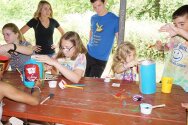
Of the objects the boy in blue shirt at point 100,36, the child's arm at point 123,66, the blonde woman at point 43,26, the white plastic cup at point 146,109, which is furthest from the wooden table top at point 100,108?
the blonde woman at point 43,26

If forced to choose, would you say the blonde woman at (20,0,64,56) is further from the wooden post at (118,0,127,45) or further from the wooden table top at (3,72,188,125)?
the wooden table top at (3,72,188,125)

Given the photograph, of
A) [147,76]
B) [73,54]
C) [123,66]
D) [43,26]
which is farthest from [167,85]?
[43,26]

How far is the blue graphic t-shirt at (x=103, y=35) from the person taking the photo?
3684mm

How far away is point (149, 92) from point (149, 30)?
123 inches

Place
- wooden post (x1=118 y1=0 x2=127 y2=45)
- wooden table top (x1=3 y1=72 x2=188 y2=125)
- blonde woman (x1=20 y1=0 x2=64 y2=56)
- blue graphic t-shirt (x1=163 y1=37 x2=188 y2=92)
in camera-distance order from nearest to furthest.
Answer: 1. wooden table top (x1=3 y1=72 x2=188 y2=125)
2. blue graphic t-shirt (x1=163 y1=37 x2=188 y2=92)
3. wooden post (x1=118 y1=0 x2=127 y2=45)
4. blonde woman (x1=20 y1=0 x2=64 y2=56)

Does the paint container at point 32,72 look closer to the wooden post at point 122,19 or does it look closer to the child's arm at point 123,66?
the child's arm at point 123,66

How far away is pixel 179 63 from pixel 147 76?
75 centimetres

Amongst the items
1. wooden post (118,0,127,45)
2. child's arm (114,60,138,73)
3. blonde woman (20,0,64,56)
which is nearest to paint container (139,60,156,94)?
child's arm (114,60,138,73)

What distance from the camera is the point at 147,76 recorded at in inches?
84.4

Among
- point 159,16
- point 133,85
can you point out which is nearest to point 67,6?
point 159,16

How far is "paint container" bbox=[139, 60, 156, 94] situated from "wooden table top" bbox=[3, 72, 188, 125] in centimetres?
6

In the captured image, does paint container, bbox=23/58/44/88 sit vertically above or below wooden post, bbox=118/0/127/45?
below

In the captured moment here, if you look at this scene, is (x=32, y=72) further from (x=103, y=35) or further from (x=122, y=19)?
(x=122, y=19)

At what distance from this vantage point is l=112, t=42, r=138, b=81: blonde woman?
2852mm
